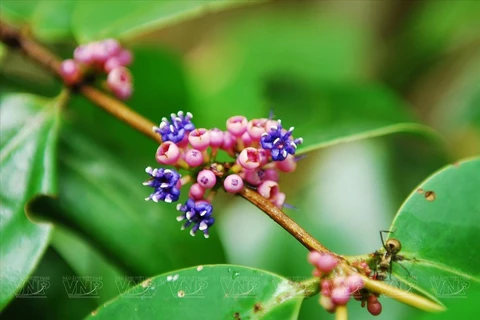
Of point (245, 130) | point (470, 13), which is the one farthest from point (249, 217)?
point (470, 13)

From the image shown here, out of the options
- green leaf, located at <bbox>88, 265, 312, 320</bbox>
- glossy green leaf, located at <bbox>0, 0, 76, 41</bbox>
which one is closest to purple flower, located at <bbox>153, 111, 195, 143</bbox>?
green leaf, located at <bbox>88, 265, 312, 320</bbox>

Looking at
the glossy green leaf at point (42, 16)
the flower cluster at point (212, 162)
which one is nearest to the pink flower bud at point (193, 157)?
the flower cluster at point (212, 162)

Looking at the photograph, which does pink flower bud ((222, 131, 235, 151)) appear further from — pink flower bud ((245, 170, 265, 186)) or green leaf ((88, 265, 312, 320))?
green leaf ((88, 265, 312, 320))

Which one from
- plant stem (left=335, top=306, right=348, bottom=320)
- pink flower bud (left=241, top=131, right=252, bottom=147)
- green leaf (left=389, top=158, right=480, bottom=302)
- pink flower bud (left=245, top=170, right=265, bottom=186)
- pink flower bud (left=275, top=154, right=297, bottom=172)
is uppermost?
green leaf (left=389, top=158, right=480, bottom=302)

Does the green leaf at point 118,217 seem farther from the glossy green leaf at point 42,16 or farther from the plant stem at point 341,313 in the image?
the plant stem at point 341,313

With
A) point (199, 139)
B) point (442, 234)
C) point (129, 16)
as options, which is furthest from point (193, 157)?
point (129, 16)

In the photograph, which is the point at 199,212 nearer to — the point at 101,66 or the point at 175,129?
the point at 175,129
